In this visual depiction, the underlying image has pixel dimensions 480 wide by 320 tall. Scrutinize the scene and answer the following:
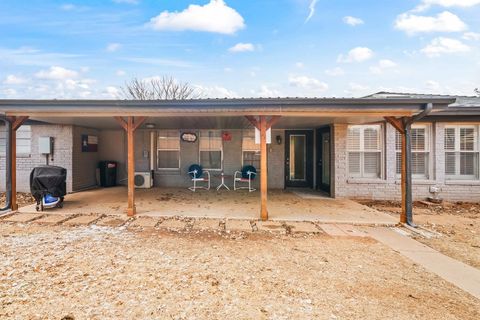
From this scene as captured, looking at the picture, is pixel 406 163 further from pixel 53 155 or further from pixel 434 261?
pixel 53 155

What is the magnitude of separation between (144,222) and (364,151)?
6.24 metres

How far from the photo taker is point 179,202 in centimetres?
658

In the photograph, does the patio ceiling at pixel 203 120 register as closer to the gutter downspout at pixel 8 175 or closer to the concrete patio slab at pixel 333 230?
the gutter downspout at pixel 8 175

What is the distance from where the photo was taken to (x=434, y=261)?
3.29m

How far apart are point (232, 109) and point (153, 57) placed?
590 inches

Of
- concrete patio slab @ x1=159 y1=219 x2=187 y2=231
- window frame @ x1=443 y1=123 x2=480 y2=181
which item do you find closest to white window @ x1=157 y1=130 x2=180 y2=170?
concrete patio slab @ x1=159 y1=219 x2=187 y2=231

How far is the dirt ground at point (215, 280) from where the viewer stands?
7.09ft

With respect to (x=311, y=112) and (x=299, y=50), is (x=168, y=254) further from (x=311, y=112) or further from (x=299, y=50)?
(x=299, y=50)

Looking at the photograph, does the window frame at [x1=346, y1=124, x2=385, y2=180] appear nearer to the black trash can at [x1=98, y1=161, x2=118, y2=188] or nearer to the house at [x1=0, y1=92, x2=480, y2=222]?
the house at [x1=0, y1=92, x2=480, y2=222]

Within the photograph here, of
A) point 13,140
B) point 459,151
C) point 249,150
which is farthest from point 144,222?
point 459,151

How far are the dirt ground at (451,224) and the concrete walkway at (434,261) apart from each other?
20cm

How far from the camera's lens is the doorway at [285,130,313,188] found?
A: 356 inches

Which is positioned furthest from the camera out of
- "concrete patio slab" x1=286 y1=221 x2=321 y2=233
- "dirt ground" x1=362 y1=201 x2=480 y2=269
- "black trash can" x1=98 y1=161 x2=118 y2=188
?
"black trash can" x1=98 y1=161 x2=118 y2=188

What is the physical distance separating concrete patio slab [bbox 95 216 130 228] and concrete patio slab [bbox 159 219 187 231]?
2.57 ft
